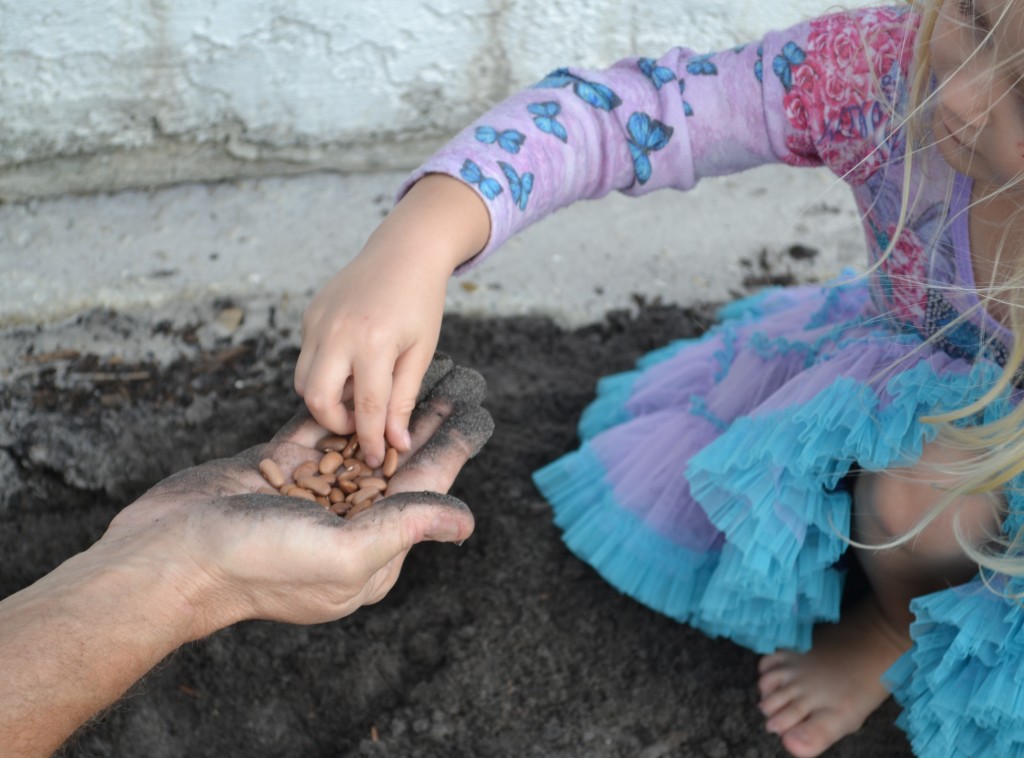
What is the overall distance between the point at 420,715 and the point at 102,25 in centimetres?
124

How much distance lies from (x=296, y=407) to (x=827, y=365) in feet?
2.55

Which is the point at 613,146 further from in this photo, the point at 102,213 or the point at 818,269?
the point at 102,213

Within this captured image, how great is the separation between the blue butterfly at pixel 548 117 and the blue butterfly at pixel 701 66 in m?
0.18

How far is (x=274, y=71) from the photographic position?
73.7 inches

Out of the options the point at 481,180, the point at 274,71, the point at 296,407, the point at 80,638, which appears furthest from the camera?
the point at 274,71

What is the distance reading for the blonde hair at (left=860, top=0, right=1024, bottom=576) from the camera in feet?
3.30

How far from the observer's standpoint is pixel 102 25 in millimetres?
1745

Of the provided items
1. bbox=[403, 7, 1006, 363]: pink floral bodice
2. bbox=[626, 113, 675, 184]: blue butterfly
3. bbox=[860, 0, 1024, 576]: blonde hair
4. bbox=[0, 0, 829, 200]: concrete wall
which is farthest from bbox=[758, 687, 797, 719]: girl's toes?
bbox=[0, 0, 829, 200]: concrete wall

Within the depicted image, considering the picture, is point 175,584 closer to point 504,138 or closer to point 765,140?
point 504,138

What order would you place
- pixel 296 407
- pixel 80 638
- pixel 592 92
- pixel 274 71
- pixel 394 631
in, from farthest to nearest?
pixel 274 71 < pixel 296 407 < pixel 394 631 < pixel 592 92 < pixel 80 638

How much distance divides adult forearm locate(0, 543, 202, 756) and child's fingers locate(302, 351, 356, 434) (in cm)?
21

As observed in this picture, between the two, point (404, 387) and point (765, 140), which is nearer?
point (404, 387)

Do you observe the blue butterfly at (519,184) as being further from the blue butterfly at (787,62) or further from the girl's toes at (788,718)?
the girl's toes at (788,718)

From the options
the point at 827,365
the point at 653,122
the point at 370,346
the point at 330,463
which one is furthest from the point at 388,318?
the point at 827,365
